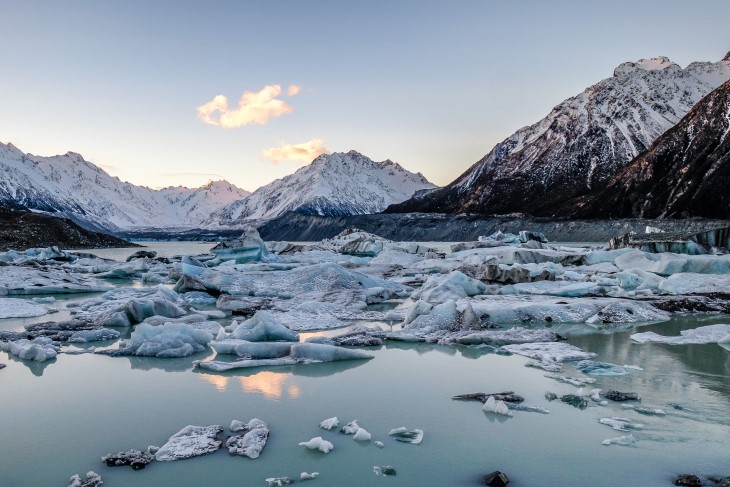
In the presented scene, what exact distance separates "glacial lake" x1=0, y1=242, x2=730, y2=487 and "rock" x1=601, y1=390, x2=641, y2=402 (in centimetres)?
14

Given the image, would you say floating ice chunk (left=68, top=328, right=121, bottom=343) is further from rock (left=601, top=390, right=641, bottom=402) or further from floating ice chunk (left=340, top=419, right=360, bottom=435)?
rock (left=601, top=390, right=641, bottom=402)

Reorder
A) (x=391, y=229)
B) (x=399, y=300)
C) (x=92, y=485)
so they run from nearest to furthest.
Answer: (x=92, y=485), (x=399, y=300), (x=391, y=229)

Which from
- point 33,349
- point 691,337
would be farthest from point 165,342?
point 691,337

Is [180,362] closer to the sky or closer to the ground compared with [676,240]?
closer to the ground

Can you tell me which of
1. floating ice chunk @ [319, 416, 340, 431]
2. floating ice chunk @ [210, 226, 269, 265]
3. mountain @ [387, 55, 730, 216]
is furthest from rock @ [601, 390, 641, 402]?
mountain @ [387, 55, 730, 216]

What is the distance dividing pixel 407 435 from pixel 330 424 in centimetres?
82

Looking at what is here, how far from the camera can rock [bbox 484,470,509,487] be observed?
14.7 feet

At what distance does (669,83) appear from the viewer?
154 meters

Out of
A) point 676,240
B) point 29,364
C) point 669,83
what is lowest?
point 29,364

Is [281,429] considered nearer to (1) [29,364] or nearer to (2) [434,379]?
(2) [434,379]

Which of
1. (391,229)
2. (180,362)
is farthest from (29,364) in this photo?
(391,229)

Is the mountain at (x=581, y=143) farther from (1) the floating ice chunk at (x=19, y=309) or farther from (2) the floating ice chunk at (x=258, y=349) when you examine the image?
(2) the floating ice chunk at (x=258, y=349)

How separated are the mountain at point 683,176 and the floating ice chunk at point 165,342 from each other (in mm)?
79280

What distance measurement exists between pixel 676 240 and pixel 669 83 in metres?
153
